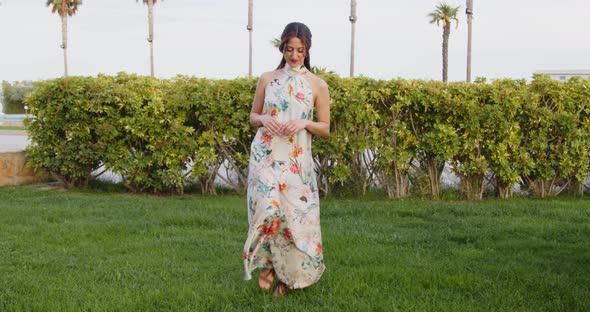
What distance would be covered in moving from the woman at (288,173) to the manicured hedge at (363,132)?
4.20m

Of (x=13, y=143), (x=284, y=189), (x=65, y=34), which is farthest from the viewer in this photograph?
A: (x=65, y=34)

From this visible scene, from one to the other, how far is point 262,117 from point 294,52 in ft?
1.46

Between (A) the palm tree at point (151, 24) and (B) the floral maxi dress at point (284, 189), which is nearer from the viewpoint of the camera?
(B) the floral maxi dress at point (284, 189)

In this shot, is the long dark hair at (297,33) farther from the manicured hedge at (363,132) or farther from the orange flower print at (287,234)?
the manicured hedge at (363,132)

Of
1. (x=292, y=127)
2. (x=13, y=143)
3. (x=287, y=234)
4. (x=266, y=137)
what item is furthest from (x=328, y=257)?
(x=13, y=143)

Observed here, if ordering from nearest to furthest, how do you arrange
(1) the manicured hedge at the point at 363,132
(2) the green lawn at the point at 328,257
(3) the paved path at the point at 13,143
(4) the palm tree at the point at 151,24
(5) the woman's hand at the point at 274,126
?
(5) the woman's hand at the point at 274,126 < (2) the green lawn at the point at 328,257 < (1) the manicured hedge at the point at 363,132 < (3) the paved path at the point at 13,143 < (4) the palm tree at the point at 151,24

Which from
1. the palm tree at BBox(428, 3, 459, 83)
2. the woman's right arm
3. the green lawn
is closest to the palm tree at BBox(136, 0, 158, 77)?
the palm tree at BBox(428, 3, 459, 83)

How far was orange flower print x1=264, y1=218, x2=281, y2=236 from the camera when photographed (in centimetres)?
398

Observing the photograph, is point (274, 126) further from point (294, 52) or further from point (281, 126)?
point (294, 52)

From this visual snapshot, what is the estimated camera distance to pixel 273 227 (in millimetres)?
4000

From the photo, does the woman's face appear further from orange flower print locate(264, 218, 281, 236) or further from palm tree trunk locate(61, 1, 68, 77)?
palm tree trunk locate(61, 1, 68, 77)

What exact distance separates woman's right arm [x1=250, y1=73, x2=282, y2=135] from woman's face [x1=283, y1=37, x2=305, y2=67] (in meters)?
0.19

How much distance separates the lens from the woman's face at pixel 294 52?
12.9 feet

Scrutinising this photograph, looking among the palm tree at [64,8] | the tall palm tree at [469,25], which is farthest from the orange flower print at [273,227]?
the palm tree at [64,8]
